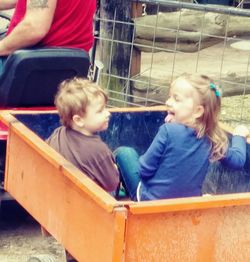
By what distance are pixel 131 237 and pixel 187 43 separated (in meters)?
3.56

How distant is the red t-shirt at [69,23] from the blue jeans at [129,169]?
81 centimetres

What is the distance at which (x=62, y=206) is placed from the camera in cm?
322

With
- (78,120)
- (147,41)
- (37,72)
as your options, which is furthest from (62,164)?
(147,41)

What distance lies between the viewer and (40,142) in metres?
3.40

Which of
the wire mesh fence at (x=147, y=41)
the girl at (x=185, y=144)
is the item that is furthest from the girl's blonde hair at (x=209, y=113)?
the wire mesh fence at (x=147, y=41)

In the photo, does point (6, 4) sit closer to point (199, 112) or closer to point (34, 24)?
point (34, 24)

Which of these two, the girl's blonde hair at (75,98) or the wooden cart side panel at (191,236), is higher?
the girl's blonde hair at (75,98)

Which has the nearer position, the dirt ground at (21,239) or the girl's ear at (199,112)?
the girl's ear at (199,112)

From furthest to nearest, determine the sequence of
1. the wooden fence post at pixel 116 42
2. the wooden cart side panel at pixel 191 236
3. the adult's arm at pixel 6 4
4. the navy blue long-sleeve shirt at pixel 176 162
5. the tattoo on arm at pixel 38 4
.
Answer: the wooden fence post at pixel 116 42
the adult's arm at pixel 6 4
the tattoo on arm at pixel 38 4
the navy blue long-sleeve shirt at pixel 176 162
the wooden cart side panel at pixel 191 236

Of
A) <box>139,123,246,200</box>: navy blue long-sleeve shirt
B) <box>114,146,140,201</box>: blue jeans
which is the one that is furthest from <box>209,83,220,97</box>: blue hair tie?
<box>114,146,140,201</box>: blue jeans

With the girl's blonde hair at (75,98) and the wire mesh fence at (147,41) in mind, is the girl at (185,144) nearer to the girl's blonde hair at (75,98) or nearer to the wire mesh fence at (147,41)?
the girl's blonde hair at (75,98)

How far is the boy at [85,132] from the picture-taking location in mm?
3607

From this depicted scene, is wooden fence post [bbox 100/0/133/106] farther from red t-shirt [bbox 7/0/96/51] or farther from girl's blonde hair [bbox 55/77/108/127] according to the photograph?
girl's blonde hair [bbox 55/77/108/127]

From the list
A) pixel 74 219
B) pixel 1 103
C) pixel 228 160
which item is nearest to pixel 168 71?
pixel 1 103
